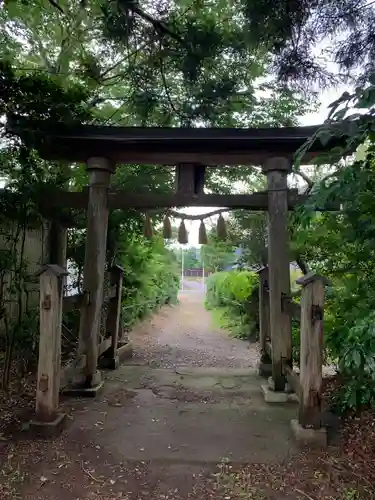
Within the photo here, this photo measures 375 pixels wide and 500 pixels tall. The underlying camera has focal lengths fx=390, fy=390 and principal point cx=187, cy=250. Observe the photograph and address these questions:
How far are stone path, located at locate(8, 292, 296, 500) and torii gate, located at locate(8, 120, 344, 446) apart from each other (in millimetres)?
496

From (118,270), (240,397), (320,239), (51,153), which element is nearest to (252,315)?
(118,270)

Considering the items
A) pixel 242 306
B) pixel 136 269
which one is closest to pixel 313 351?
pixel 136 269

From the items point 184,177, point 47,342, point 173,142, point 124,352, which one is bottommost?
point 124,352

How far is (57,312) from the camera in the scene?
3154mm

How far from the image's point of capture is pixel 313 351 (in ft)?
9.93

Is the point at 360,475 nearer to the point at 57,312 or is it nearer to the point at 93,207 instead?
the point at 57,312

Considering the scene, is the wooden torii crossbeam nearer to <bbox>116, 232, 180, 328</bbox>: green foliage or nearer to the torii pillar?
the torii pillar

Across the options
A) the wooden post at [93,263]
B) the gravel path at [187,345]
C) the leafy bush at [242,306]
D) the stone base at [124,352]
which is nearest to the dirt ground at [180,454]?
the wooden post at [93,263]

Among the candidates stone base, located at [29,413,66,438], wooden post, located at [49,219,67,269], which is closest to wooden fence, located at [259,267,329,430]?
stone base, located at [29,413,66,438]

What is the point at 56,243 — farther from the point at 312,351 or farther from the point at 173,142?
the point at 312,351

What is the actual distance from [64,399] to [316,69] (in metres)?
3.88

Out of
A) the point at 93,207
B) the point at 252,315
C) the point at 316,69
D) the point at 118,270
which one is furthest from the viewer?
the point at 252,315

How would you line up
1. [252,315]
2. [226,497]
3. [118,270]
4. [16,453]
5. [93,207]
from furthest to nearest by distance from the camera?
[252,315] → [118,270] → [93,207] → [16,453] → [226,497]

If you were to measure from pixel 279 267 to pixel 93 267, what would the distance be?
193 centimetres
